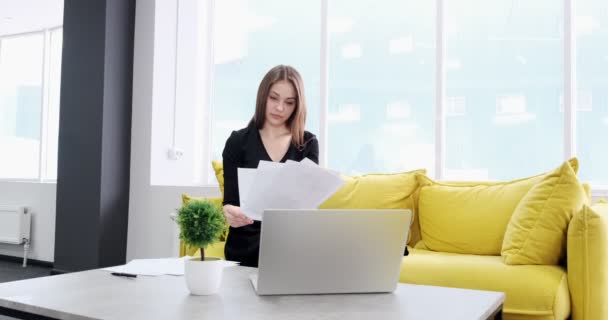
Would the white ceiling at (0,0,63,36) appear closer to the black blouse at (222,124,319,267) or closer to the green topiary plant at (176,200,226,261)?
the black blouse at (222,124,319,267)

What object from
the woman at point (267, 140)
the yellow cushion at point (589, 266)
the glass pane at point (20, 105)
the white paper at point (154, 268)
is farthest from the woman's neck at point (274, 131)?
the glass pane at point (20, 105)

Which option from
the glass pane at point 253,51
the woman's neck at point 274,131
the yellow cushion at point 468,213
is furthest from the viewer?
the glass pane at point 253,51

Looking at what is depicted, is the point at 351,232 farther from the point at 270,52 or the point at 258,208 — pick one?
the point at 270,52

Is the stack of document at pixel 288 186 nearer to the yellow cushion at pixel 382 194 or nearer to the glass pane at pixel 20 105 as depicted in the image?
the yellow cushion at pixel 382 194

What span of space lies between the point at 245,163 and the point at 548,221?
1220 mm

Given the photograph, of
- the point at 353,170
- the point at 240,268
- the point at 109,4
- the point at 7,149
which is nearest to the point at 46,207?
the point at 7,149

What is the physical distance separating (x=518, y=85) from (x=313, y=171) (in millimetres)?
2330

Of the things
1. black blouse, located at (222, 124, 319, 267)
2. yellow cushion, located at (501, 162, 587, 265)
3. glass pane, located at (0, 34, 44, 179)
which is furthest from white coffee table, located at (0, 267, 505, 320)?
glass pane, located at (0, 34, 44, 179)

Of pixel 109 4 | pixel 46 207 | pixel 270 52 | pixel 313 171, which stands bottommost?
pixel 46 207

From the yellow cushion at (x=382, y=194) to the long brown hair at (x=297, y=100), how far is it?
2.45 ft

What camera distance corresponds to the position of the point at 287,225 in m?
1.14

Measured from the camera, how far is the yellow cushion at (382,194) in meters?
2.80

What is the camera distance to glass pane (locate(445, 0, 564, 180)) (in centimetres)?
317

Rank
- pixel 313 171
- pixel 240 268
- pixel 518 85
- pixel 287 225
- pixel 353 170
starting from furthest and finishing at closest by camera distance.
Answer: pixel 353 170 → pixel 518 85 → pixel 240 268 → pixel 313 171 → pixel 287 225
